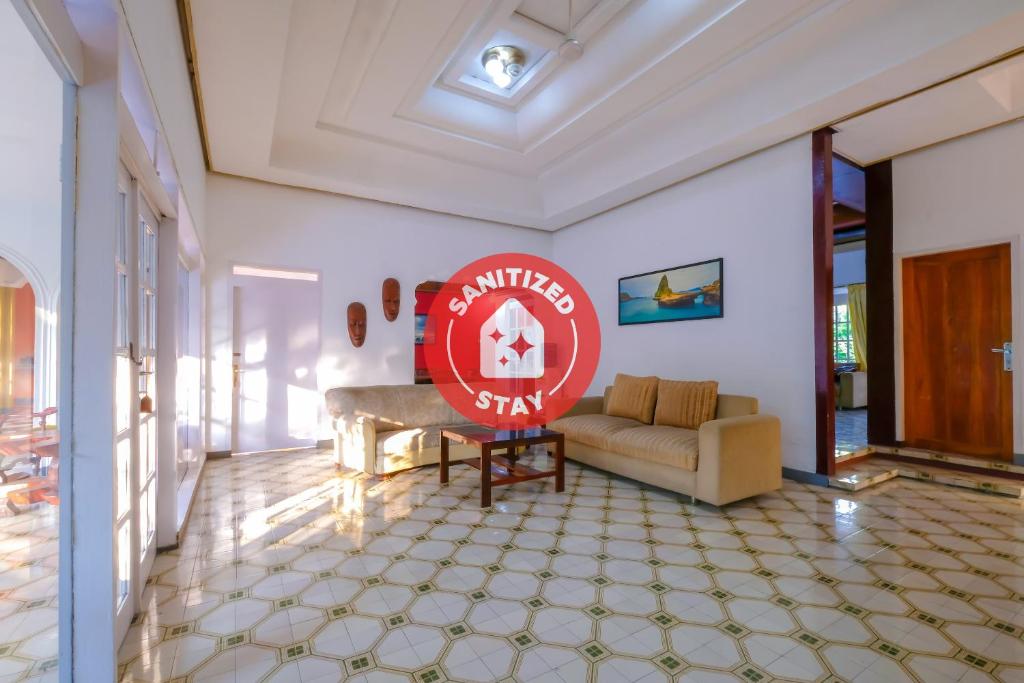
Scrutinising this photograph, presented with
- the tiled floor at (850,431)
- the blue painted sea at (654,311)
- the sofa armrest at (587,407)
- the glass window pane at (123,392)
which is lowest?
the tiled floor at (850,431)

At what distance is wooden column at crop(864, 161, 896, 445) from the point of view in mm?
5023

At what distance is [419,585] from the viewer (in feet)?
7.63

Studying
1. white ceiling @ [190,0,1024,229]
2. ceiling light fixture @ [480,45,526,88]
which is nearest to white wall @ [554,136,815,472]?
white ceiling @ [190,0,1024,229]

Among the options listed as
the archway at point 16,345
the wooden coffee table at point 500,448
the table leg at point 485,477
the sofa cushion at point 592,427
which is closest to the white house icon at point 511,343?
the sofa cushion at point 592,427

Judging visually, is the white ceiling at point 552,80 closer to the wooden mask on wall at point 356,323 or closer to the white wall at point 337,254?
the white wall at point 337,254

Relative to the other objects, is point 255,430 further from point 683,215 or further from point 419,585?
point 683,215

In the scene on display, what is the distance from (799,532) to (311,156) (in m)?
5.40

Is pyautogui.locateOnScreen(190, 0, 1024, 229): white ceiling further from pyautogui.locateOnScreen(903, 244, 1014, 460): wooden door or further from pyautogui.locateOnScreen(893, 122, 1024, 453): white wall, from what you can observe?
pyautogui.locateOnScreen(903, 244, 1014, 460): wooden door

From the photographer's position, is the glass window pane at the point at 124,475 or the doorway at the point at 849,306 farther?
the doorway at the point at 849,306

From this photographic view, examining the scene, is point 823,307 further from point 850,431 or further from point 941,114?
point 850,431

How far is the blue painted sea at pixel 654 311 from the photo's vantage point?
5070mm

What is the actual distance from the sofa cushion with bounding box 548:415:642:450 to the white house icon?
226cm

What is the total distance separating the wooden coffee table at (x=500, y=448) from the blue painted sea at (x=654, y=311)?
2.20 m

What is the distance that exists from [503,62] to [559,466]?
133 inches
